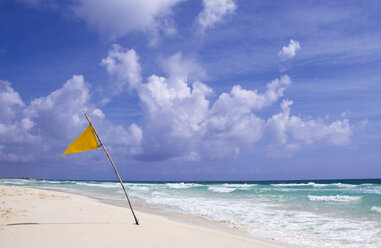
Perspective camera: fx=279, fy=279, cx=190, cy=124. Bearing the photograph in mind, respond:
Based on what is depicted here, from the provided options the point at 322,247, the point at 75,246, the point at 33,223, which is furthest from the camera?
the point at 33,223

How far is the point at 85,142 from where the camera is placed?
792 centimetres

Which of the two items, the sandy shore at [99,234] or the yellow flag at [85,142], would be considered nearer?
the sandy shore at [99,234]

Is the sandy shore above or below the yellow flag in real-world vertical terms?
below

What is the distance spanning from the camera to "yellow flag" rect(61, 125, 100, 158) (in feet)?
25.7

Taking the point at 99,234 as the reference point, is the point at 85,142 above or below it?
above

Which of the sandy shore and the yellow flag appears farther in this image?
the yellow flag

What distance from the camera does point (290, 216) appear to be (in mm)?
11383

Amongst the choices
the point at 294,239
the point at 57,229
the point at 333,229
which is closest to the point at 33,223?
the point at 57,229

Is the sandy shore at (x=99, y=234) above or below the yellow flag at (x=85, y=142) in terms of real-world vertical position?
below

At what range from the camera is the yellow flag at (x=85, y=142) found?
7848 mm

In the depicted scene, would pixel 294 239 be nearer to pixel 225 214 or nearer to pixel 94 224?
pixel 225 214

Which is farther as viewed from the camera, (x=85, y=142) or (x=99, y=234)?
(x=85, y=142)

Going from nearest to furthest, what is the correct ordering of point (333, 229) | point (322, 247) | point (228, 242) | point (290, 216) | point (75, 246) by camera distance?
1. point (75, 246)
2. point (228, 242)
3. point (322, 247)
4. point (333, 229)
5. point (290, 216)

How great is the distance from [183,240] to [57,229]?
3.18 metres
